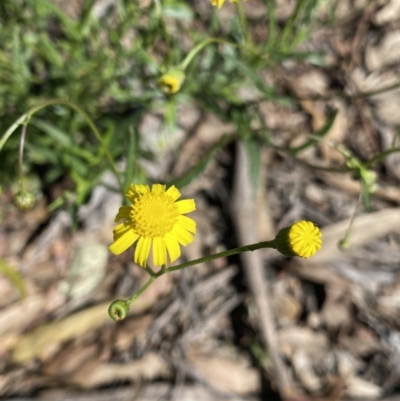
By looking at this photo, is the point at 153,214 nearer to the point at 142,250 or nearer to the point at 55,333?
the point at 142,250

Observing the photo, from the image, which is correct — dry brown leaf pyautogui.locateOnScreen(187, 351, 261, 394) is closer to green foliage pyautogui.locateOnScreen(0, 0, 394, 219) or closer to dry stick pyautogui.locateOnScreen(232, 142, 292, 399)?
dry stick pyautogui.locateOnScreen(232, 142, 292, 399)

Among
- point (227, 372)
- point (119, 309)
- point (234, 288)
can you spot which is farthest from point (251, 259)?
point (119, 309)

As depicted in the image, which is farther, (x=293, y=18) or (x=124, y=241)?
(x=293, y=18)

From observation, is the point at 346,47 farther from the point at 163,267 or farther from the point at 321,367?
the point at 163,267

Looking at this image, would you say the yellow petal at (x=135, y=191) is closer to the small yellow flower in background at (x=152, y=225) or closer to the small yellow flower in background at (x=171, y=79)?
the small yellow flower in background at (x=152, y=225)

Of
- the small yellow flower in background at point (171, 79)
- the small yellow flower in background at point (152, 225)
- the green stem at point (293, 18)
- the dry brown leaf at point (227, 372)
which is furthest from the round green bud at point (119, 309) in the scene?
the dry brown leaf at point (227, 372)
